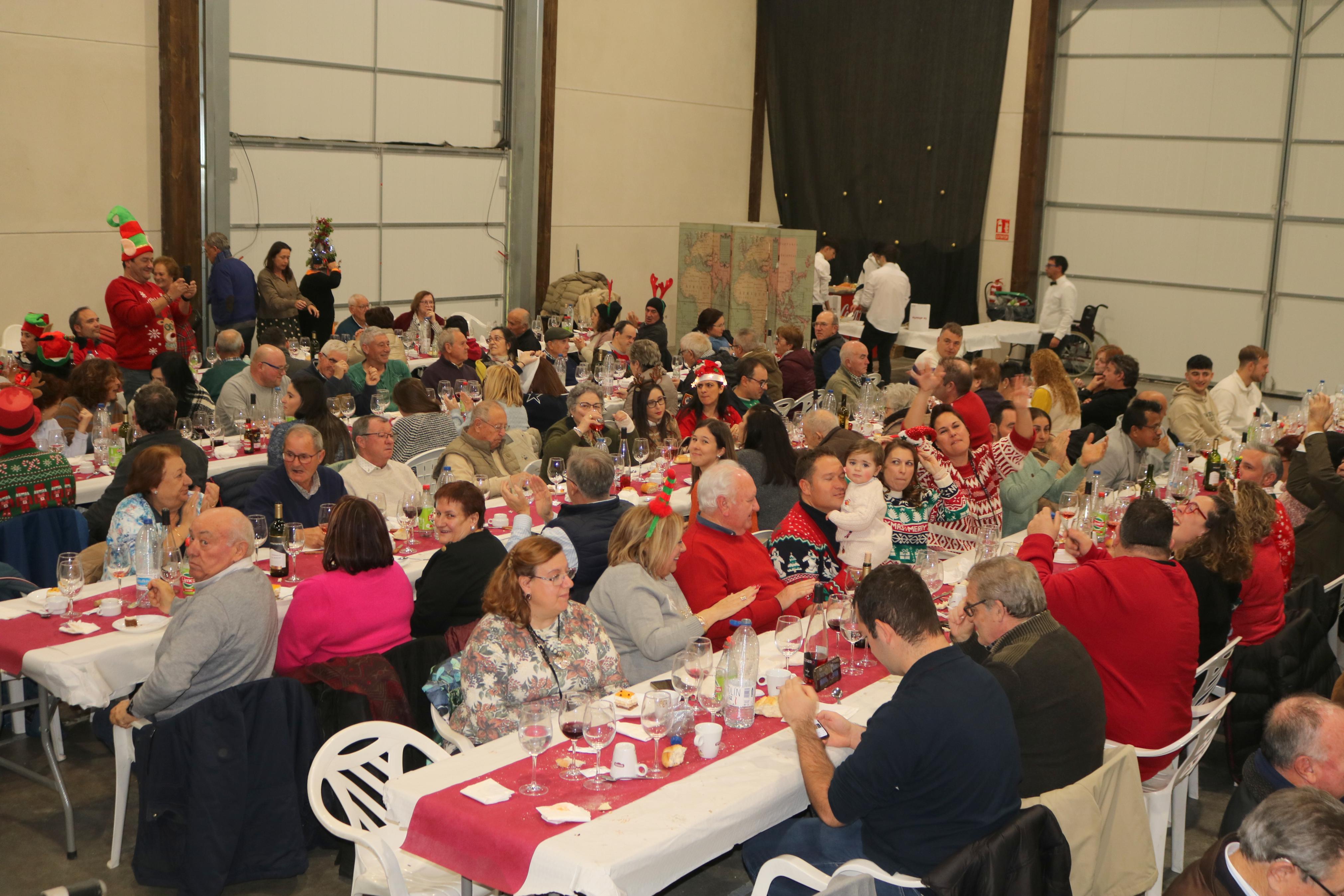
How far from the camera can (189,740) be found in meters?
3.84

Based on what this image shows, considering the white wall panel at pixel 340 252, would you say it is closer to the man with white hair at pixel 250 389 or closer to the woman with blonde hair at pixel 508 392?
the man with white hair at pixel 250 389

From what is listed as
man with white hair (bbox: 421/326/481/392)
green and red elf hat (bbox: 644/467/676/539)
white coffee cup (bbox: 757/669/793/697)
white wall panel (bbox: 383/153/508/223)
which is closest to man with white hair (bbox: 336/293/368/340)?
man with white hair (bbox: 421/326/481/392)

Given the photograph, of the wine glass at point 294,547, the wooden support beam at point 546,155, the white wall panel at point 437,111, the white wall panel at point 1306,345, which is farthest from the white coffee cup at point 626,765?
A: the white wall panel at point 1306,345

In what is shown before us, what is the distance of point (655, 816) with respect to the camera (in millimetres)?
3076

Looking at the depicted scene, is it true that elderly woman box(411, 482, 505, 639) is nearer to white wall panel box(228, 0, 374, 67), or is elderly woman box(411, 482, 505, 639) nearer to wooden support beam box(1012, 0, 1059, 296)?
white wall panel box(228, 0, 374, 67)

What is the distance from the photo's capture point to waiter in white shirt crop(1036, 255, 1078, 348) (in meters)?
14.1

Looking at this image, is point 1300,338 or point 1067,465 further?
point 1300,338

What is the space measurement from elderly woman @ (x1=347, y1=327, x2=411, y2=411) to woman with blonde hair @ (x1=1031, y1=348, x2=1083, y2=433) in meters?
4.34

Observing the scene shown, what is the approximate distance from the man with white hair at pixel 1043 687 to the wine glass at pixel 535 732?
124 centimetres

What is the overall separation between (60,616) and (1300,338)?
1347 cm

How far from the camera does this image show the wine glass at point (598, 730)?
3.13 m

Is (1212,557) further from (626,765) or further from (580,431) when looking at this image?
(580,431)

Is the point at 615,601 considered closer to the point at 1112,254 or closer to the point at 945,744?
the point at 945,744

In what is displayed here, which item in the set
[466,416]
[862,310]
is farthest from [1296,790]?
[862,310]
